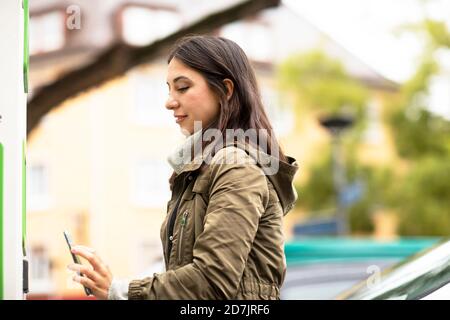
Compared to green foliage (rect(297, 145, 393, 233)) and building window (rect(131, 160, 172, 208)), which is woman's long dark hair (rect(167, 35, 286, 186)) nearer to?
green foliage (rect(297, 145, 393, 233))

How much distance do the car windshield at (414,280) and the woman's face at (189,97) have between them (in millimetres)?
642

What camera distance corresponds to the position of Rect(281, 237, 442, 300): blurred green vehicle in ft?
21.7

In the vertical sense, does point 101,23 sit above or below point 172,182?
above

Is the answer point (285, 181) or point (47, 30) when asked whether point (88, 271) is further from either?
point (47, 30)

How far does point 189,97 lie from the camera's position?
2.04 meters

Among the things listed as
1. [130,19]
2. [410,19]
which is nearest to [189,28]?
[410,19]

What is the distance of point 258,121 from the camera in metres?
2.08

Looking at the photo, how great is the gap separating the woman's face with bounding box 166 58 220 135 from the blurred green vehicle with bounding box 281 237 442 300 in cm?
380

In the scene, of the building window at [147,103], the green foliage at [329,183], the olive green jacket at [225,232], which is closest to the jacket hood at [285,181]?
the olive green jacket at [225,232]

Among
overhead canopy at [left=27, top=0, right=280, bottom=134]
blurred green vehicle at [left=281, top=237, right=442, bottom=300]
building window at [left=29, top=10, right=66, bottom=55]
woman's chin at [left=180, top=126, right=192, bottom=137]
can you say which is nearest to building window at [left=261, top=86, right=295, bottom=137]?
building window at [left=29, top=10, right=66, bottom=55]

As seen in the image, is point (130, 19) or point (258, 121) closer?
point (258, 121)

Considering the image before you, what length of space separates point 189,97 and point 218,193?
0.81 ft
